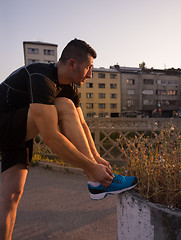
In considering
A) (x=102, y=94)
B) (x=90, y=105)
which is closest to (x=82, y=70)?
(x=90, y=105)

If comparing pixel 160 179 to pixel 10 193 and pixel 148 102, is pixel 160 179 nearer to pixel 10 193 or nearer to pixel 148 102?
pixel 10 193

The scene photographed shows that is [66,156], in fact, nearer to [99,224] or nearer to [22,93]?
[22,93]

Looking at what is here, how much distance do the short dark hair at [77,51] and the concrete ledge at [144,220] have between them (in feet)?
4.04

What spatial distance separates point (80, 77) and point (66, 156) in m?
0.74

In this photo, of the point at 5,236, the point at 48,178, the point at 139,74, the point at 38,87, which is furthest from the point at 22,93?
the point at 139,74

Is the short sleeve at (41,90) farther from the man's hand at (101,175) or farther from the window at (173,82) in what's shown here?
the window at (173,82)

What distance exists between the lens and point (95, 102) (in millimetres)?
41812

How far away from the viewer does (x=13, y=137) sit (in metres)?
1.53

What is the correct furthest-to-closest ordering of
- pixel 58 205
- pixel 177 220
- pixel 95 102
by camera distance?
pixel 95 102
pixel 58 205
pixel 177 220

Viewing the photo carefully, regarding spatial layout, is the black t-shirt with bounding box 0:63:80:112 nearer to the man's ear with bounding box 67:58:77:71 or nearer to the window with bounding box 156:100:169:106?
the man's ear with bounding box 67:58:77:71

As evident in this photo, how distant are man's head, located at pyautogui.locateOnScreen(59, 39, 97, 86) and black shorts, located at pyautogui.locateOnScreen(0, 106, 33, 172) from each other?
483mm

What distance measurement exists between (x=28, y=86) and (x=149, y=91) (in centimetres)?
4601

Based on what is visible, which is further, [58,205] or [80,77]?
[58,205]

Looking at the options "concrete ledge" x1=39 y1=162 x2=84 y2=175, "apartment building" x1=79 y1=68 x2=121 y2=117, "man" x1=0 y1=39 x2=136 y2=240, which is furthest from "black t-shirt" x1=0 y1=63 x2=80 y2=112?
"apartment building" x1=79 y1=68 x2=121 y2=117
